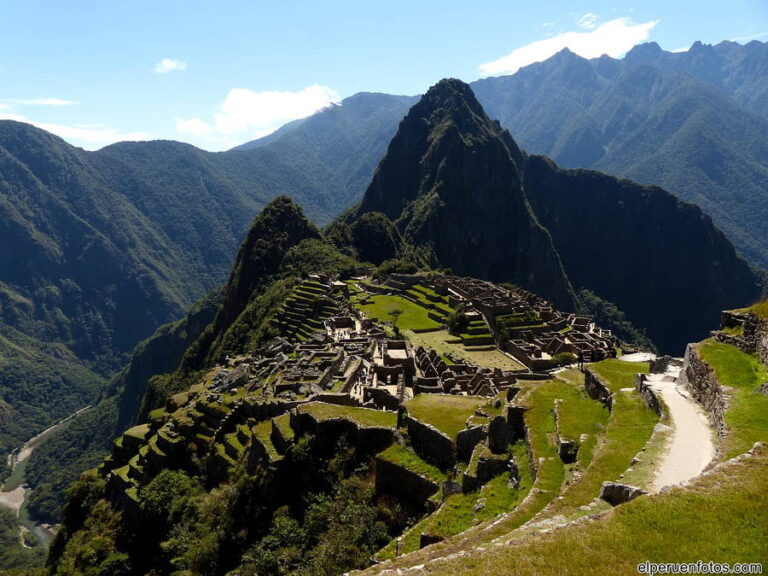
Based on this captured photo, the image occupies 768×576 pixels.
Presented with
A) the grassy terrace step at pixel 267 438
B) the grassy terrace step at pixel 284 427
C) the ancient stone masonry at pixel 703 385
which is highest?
the ancient stone masonry at pixel 703 385

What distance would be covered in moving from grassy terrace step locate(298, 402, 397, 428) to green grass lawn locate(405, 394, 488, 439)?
96 centimetres

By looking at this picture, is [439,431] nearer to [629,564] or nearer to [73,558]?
[629,564]

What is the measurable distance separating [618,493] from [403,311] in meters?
66.2

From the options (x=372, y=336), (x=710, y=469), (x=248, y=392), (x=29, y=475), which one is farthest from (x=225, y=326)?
(x=710, y=469)

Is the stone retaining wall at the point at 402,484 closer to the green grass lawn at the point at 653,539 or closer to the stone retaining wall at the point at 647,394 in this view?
the stone retaining wall at the point at 647,394

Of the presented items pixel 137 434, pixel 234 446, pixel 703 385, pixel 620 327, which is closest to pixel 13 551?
pixel 137 434

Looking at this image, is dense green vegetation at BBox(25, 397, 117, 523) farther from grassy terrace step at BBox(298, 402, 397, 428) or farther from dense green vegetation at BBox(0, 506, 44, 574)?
grassy terrace step at BBox(298, 402, 397, 428)

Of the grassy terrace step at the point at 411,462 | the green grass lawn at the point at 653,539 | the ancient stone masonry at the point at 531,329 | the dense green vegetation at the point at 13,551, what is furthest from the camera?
the dense green vegetation at the point at 13,551

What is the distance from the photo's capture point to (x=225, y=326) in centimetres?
11306

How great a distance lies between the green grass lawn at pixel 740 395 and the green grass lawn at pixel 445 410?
7.22 metres

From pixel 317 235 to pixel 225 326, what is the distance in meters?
36.8

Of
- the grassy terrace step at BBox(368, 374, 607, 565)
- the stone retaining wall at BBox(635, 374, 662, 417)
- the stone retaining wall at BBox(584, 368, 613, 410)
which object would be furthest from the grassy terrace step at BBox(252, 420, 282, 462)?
the stone retaining wall at BBox(635, 374, 662, 417)

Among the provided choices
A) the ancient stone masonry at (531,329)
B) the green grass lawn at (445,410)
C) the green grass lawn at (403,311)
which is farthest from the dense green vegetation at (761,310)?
the green grass lawn at (403,311)

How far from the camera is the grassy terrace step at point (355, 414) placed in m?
18.4
